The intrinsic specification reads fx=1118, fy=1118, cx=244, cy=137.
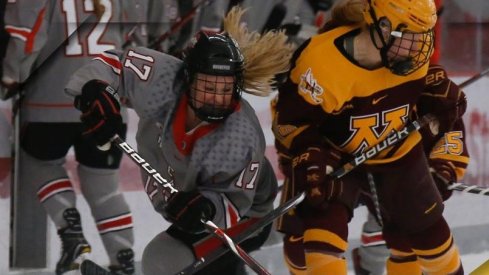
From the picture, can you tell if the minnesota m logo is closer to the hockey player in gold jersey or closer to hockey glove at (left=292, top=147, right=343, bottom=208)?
the hockey player in gold jersey

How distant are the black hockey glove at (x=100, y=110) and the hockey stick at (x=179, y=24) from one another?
0.67 meters

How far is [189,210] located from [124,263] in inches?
36.8

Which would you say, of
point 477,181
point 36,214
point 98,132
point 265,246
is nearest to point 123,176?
point 36,214

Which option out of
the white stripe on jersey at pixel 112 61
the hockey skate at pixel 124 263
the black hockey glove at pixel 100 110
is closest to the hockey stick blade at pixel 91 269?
the hockey skate at pixel 124 263

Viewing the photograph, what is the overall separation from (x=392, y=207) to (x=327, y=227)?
29cm

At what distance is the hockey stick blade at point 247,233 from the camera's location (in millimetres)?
2824

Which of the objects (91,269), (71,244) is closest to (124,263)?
(71,244)

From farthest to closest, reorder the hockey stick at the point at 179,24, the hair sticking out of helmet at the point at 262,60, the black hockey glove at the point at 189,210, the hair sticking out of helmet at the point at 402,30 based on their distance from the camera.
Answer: the hockey stick at the point at 179,24, the hair sticking out of helmet at the point at 262,60, the hair sticking out of helmet at the point at 402,30, the black hockey glove at the point at 189,210

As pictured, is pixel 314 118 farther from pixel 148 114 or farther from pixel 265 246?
pixel 265 246

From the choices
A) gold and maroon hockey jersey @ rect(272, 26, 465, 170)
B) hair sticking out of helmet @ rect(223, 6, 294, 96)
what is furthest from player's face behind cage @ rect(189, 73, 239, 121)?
gold and maroon hockey jersey @ rect(272, 26, 465, 170)

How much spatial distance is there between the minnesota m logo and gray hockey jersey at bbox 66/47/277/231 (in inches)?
10.4

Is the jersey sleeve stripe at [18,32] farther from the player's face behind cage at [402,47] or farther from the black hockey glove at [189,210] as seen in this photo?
the player's face behind cage at [402,47]

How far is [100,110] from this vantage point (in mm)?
2740

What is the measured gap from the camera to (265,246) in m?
3.71
